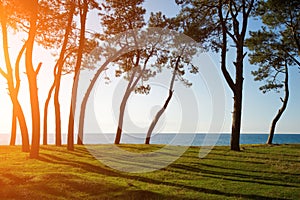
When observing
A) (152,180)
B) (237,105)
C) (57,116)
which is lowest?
(152,180)

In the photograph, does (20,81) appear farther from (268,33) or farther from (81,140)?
(268,33)

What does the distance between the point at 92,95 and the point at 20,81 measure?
202 inches

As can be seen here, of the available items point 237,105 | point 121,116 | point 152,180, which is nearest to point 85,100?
point 121,116

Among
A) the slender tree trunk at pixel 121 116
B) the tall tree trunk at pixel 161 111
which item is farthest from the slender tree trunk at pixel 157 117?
the slender tree trunk at pixel 121 116

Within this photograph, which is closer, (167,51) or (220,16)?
(220,16)

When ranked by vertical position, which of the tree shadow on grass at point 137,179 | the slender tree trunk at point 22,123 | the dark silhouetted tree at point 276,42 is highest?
the dark silhouetted tree at point 276,42

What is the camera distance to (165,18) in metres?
30.1

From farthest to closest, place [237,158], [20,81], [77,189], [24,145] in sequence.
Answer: [20,81], [24,145], [237,158], [77,189]

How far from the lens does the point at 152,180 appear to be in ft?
38.4

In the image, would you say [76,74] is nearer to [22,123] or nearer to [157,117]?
[22,123]

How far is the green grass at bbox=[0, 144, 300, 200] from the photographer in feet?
31.3

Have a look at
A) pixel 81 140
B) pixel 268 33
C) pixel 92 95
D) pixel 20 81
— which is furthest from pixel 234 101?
pixel 20 81

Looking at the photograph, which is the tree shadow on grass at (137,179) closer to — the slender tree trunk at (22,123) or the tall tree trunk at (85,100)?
the slender tree trunk at (22,123)

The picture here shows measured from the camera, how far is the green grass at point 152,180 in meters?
9.55
